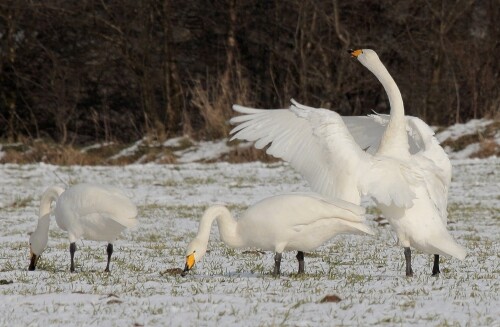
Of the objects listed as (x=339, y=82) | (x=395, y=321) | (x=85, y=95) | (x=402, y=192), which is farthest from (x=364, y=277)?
(x=85, y=95)

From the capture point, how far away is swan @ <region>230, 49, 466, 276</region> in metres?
8.01

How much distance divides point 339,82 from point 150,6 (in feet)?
19.7

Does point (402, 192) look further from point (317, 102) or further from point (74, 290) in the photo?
point (317, 102)

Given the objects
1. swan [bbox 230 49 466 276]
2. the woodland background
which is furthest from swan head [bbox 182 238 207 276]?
the woodland background

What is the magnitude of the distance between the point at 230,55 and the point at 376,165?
23509 millimetres

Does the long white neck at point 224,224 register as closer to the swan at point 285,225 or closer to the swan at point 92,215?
the swan at point 285,225

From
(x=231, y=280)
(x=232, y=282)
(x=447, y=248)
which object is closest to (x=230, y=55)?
(x=447, y=248)

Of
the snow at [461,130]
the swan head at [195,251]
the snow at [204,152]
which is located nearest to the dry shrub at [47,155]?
the snow at [204,152]

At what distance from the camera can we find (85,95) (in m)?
32.8

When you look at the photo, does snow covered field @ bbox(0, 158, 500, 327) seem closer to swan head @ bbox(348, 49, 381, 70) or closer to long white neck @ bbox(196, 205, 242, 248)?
long white neck @ bbox(196, 205, 242, 248)

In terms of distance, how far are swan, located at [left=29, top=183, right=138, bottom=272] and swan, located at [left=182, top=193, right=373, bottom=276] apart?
0.84 m

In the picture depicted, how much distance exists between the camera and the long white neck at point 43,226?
909 cm

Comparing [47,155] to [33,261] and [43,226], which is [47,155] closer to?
[43,226]

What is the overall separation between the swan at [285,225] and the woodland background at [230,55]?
69.4ft
